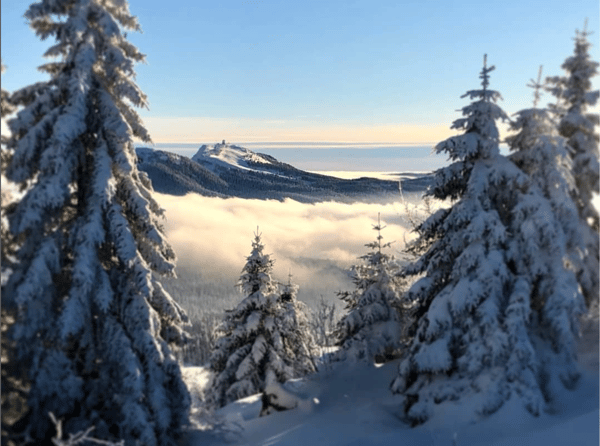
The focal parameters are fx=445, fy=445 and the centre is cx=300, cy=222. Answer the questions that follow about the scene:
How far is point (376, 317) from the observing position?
20062mm

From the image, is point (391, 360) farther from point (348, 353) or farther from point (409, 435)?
point (409, 435)

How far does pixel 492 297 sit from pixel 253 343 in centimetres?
1270

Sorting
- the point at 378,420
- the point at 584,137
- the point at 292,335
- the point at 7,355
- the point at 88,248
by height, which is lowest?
the point at 378,420

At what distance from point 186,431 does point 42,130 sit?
10365 millimetres

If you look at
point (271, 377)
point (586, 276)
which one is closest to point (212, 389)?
point (271, 377)

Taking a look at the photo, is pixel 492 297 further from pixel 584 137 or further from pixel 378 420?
pixel 584 137

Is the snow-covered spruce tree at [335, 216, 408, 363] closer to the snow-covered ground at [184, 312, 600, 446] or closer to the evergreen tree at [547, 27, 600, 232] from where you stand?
the snow-covered ground at [184, 312, 600, 446]

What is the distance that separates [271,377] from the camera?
70.2 feet

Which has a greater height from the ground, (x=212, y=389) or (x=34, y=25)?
(x=34, y=25)

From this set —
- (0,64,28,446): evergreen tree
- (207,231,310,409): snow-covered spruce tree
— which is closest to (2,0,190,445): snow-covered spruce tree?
(0,64,28,446): evergreen tree

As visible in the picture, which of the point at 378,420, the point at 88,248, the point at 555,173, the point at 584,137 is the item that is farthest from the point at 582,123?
the point at 88,248

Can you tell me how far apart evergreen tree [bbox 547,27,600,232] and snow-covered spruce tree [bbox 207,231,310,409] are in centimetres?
1413

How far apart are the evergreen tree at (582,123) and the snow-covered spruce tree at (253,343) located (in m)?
14.1

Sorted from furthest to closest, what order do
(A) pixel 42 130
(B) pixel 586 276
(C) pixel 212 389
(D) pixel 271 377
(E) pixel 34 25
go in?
(C) pixel 212 389
(D) pixel 271 377
(B) pixel 586 276
(E) pixel 34 25
(A) pixel 42 130
